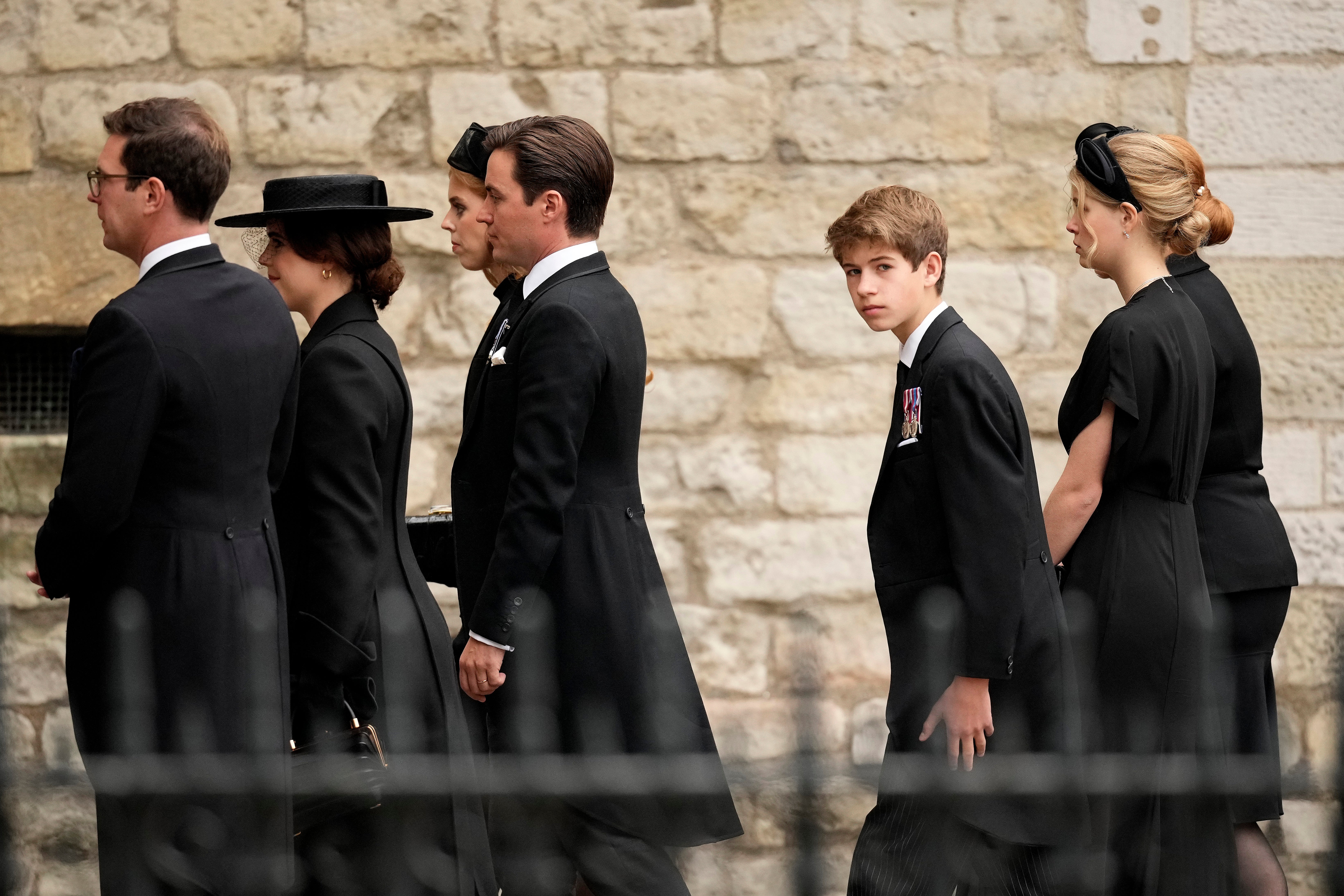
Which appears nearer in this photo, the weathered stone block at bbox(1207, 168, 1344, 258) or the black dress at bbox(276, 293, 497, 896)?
the black dress at bbox(276, 293, 497, 896)

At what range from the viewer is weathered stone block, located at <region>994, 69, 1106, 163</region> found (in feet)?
15.1

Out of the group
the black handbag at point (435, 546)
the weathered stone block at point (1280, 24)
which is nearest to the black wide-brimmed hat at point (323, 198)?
the black handbag at point (435, 546)

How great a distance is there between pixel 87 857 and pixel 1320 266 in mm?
3753

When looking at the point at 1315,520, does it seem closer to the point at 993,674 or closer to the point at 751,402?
the point at 751,402

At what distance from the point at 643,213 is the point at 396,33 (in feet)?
3.03

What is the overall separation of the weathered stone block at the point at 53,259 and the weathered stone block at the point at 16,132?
6 centimetres

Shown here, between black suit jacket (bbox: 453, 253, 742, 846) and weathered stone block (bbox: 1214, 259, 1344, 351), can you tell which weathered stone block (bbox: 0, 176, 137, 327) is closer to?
black suit jacket (bbox: 453, 253, 742, 846)

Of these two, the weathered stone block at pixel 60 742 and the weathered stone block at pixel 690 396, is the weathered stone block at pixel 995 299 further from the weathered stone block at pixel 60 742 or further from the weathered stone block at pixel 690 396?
the weathered stone block at pixel 60 742

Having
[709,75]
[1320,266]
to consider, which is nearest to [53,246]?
[709,75]

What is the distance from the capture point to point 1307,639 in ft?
15.0

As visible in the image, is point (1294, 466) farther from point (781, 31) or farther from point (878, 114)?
point (781, 31)

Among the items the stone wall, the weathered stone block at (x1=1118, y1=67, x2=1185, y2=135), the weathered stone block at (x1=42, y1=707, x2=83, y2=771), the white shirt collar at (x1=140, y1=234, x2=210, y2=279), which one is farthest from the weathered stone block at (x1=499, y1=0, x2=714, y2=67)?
the weathered stone block at (x1=42, y1=707, x2=83, y2=771)

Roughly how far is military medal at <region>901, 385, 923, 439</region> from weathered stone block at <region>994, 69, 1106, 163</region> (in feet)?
6.45

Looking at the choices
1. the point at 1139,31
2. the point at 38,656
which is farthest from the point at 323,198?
the point at 1139,31
